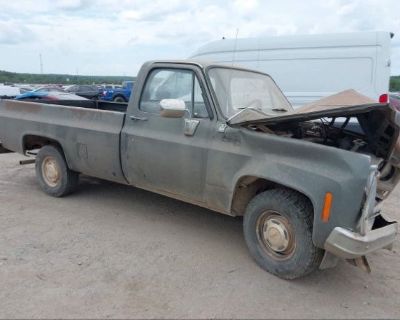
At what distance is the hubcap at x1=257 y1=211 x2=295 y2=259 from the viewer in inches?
152

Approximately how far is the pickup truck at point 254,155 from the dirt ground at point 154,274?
1.03ft

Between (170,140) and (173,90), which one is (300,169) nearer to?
(170,140)

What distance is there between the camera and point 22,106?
621 cm

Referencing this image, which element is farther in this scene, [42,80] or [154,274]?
[42,80]

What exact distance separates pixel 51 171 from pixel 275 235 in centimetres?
350

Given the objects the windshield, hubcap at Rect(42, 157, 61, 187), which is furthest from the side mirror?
hubcap at Rect(42, 157, 61, 187)

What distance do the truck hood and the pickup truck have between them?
1cm

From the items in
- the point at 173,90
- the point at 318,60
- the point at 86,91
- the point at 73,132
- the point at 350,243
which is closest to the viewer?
the point at 350,243

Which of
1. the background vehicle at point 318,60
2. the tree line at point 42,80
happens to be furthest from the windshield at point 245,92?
the tree line at point 42,80

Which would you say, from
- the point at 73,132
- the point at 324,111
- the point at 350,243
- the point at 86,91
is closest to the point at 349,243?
the point at 350,243

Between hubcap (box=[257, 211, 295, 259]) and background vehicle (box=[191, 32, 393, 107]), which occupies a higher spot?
background vehicle (box=[191, 32, 393, 107])

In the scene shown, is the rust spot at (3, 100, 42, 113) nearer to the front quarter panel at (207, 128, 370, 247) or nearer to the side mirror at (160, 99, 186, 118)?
the side mirror at (160, 99, 186, 118)

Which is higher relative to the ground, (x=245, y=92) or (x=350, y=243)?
(x=245, y=92)

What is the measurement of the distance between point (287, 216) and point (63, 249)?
2225mm
